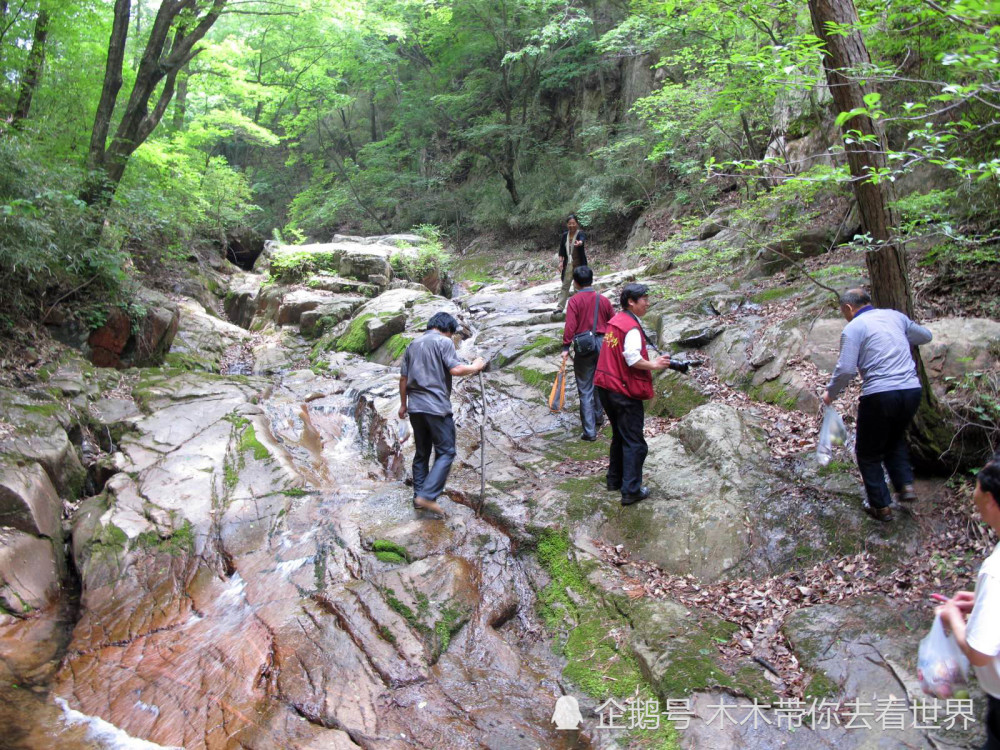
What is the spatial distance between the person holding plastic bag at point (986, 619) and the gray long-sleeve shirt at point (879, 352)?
236 cm

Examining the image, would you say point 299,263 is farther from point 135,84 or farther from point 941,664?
point 941,664

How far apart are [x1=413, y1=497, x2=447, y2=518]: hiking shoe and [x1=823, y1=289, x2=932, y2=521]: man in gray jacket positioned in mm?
3920

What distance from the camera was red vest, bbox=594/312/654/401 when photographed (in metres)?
5.50

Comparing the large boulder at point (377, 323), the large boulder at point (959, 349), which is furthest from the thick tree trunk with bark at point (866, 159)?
the large boulder at point (377, 323)

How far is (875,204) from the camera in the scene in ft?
15.6

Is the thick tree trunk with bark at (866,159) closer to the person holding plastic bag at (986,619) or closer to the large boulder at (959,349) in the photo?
the large boulder at (959,349)

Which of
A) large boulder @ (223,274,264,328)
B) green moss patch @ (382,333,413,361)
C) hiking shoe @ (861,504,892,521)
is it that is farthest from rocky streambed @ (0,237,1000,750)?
large boulder @ (223,274,264,328)

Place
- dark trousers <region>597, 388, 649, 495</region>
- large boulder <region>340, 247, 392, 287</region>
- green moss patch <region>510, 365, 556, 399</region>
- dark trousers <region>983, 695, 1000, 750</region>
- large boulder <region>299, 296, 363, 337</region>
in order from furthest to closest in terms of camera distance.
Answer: large boulder <region>340, 247, 392, 287</region>, large boulder <region>299, 296, 363, 337</region>, green moss patch <region>510, 365, 556, 399</region>, dark trousers <region>597, 388, 649, 495</region>, dark trousers <region>983, 695, 1000, 750</region>

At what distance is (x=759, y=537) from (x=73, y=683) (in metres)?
5.95

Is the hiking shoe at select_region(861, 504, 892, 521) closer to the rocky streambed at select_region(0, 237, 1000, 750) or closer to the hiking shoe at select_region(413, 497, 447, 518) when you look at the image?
the rocky streambed at select_region(0, 237, 1000, 750)

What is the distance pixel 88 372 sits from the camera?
9125 millimetres

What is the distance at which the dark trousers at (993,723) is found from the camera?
7.16ft

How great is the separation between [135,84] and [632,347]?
10.8 m

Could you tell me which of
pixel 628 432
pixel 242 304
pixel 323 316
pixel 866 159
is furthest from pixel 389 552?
pixel 242 304
